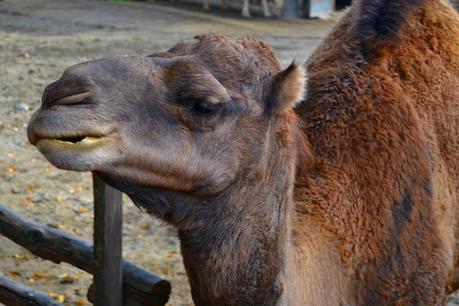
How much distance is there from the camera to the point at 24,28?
16094 millimetres

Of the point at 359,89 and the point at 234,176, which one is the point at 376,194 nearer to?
the point at 359,89

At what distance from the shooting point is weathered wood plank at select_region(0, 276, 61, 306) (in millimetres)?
4988

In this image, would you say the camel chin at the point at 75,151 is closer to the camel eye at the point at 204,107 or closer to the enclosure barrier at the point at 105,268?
the camel eye at the point at 204,107

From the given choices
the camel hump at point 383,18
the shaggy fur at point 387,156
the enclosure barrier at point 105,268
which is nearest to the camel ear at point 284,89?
the shaggy fur at point 387,156

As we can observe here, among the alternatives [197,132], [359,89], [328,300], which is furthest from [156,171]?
[359,89]

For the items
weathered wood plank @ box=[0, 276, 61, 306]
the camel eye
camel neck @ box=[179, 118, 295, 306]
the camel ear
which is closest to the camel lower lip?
the camel eye

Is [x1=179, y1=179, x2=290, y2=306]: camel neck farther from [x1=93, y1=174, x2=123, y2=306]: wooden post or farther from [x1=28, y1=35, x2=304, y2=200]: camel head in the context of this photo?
[x1=93, y1=174, x2=123, y2=306]: wooden post

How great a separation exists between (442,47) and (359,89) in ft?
1.89

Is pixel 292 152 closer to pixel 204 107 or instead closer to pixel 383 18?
pixel 204 107

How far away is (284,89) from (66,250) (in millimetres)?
2391

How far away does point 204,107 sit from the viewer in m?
3.01

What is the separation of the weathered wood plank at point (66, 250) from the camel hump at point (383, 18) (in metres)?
1.72

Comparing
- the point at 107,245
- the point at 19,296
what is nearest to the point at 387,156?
the point at 107,245

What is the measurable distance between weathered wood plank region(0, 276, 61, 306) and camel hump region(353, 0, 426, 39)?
Result: 7.38 ft
